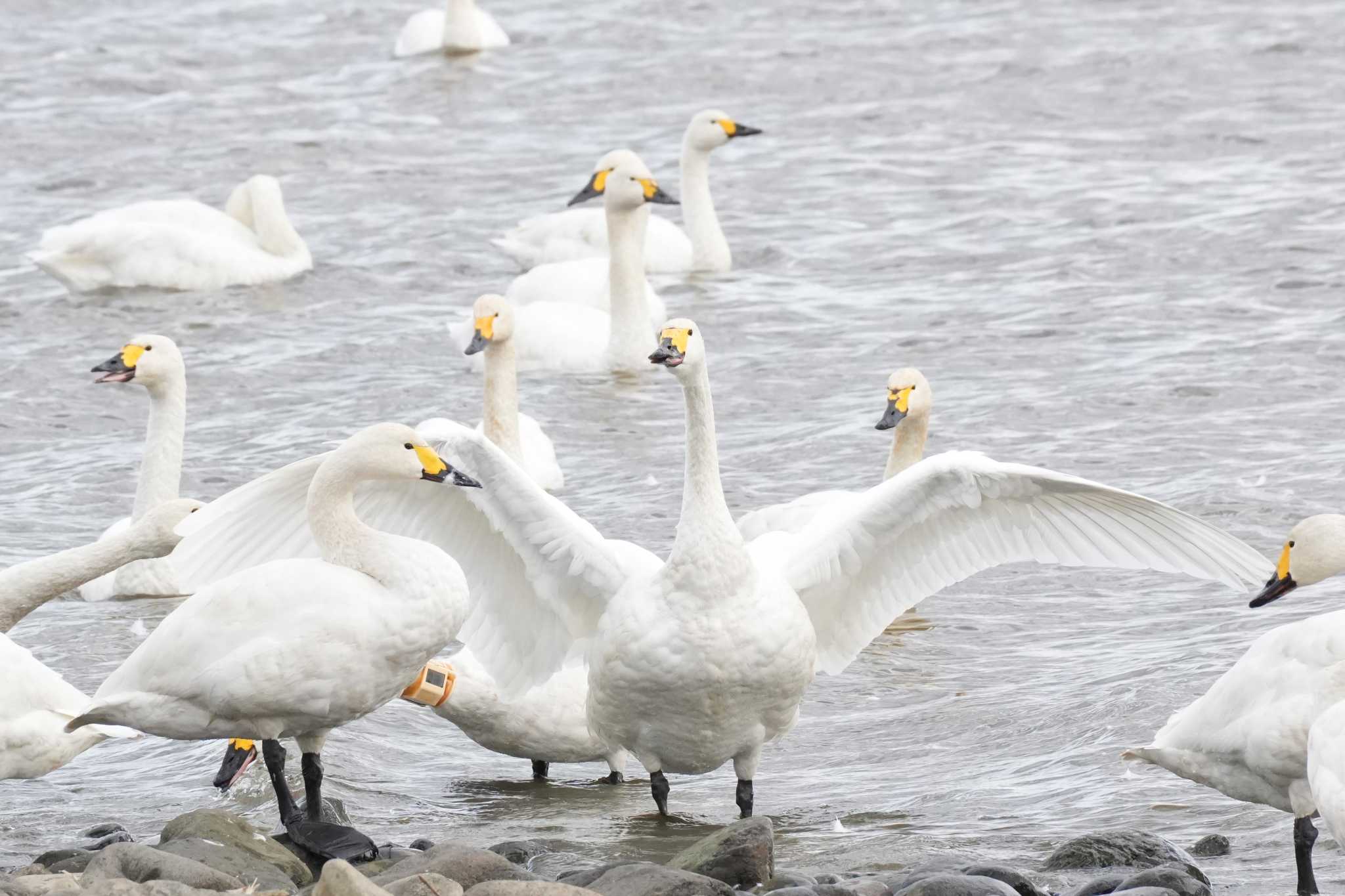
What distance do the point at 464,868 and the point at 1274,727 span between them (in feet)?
8.04

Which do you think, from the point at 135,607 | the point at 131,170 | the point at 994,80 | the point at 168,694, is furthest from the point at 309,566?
the point at 994,80

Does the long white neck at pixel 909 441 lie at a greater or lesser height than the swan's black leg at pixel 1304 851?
greater

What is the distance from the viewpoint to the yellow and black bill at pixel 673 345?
7.37 metres

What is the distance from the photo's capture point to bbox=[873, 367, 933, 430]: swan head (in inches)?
431

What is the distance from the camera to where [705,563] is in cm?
732

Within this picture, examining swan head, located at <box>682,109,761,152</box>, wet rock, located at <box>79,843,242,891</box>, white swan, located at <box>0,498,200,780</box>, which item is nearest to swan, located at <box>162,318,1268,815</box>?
white swan, located at <box>0,498,200,780</box>

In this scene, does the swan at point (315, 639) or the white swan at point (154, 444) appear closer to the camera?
the swan at point (315, 639)

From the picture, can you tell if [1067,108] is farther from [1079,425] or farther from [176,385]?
[176,385]

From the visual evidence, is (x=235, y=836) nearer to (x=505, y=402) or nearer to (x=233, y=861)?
(x=233, y=861)

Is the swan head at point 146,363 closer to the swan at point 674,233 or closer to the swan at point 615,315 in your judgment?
the swan at point 615,315

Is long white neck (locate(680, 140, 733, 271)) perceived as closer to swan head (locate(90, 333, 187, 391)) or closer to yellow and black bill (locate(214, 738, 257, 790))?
swan head (locate(90, 333, 187, 391))

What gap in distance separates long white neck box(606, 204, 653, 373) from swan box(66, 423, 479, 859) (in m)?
7.43

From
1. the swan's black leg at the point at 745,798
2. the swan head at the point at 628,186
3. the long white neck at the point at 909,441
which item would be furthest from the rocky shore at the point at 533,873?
the swan head at the point at 628,186

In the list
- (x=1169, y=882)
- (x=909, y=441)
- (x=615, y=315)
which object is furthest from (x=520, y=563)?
(x=615, y=315)
